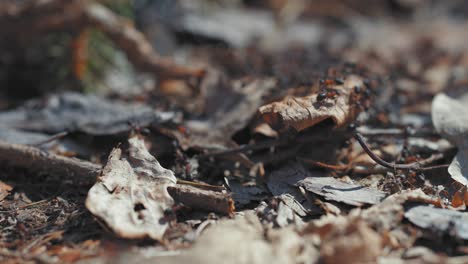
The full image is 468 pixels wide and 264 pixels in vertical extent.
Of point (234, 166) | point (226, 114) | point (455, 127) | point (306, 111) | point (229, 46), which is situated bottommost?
point (234, 166)

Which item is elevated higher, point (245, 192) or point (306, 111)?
point (306, 111)

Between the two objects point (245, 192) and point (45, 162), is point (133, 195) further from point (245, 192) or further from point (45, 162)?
point (45, 162)

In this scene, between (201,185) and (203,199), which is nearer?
(203,199)

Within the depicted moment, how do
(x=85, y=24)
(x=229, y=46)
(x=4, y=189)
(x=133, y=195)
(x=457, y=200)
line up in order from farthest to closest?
(x=229, y=46) < (x=85, y=24) < (x=4, y=189) < (x=457, y=200) < (x=133, y=195)

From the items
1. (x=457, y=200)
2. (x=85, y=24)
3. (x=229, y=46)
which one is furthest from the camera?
(x=229, y=46)

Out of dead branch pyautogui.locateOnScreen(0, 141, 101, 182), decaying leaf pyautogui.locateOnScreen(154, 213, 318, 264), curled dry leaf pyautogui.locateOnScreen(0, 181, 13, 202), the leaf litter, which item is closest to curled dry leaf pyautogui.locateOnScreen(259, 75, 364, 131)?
the leaf litter

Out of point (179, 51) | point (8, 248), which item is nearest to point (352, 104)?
point (8, 248)

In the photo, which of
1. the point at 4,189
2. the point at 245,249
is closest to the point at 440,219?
the point at 245,249

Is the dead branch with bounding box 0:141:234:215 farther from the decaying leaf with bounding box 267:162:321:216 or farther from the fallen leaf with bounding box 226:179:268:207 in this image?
the decaying leaf with bounding box 267:162:321:216
